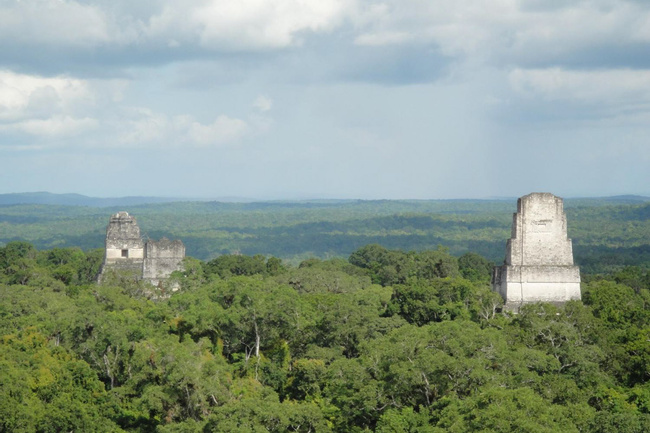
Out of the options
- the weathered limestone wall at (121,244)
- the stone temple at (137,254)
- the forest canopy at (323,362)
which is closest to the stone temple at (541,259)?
the forest canopy at (323,362)

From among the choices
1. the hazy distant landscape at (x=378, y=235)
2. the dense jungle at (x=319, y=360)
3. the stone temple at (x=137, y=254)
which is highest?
the stone temple at (x=137, y=254)

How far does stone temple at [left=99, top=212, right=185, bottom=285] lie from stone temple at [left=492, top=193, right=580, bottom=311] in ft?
68.5

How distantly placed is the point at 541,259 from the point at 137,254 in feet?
78.0

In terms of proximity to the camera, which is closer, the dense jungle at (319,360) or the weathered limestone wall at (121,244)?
the dense jungle at (319,360)

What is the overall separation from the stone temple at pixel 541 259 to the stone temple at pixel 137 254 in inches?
822

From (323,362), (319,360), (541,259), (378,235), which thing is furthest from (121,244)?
(378,235)

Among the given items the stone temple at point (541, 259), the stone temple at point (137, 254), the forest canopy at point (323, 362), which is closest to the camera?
the forest canopy at point (323, 362)

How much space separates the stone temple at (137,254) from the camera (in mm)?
51938

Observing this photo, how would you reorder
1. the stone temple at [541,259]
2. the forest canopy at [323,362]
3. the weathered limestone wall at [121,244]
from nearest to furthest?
the forest canopy at [323,362]
the stone temple at [541,259]
the weathered limestone wall at [121,244]

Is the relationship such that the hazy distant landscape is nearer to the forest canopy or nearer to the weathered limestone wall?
the weathered limestone wall

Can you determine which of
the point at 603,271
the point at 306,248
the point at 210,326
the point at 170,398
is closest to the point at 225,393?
the point at 170,398

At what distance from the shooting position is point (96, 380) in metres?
33.1

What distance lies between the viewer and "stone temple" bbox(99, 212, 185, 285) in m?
51.9

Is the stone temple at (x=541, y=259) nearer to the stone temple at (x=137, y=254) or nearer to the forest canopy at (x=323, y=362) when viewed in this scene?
the forest canopy at (x=323, y=362)
